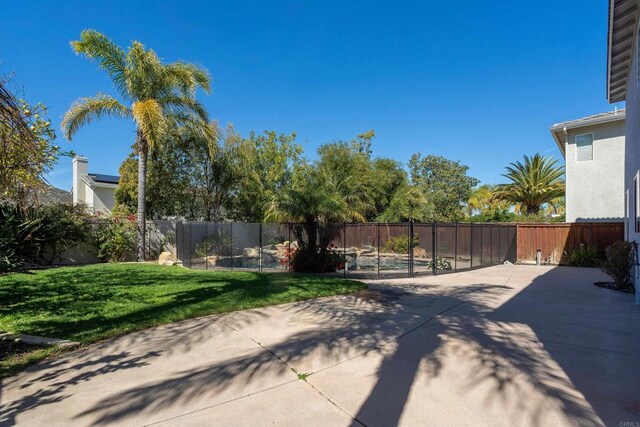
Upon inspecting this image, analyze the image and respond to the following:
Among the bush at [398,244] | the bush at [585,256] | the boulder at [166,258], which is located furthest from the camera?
the bush at [398,244]

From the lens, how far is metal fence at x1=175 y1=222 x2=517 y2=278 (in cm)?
1400

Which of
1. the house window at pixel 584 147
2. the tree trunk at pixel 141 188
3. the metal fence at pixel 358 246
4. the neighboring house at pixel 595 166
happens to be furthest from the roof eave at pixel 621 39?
the tree trunk at pixel 141 188

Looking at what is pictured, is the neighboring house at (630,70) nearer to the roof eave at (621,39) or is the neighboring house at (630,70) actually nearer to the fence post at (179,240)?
the roof eave at (621,39)

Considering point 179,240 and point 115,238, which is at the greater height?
point 115,238

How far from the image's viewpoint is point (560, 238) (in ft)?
53.5

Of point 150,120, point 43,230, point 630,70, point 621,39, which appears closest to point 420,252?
point 630,70

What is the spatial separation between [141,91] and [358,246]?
39.7 feet

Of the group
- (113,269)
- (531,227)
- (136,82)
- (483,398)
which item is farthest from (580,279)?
(136,82)

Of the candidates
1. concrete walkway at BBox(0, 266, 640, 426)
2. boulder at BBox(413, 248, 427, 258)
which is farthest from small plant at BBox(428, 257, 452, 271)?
concrete walkway at BBox(0, 266, 640, 426)

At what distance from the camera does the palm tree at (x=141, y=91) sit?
46.5ft

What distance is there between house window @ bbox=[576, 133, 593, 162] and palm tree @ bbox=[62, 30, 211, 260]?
18.0 metres

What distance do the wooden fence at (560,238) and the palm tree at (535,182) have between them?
A: 9.67 metres

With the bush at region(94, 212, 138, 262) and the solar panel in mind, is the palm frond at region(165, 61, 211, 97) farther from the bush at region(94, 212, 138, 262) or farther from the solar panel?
the solar panel

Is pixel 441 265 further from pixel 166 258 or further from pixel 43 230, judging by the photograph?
pixel 43 230
